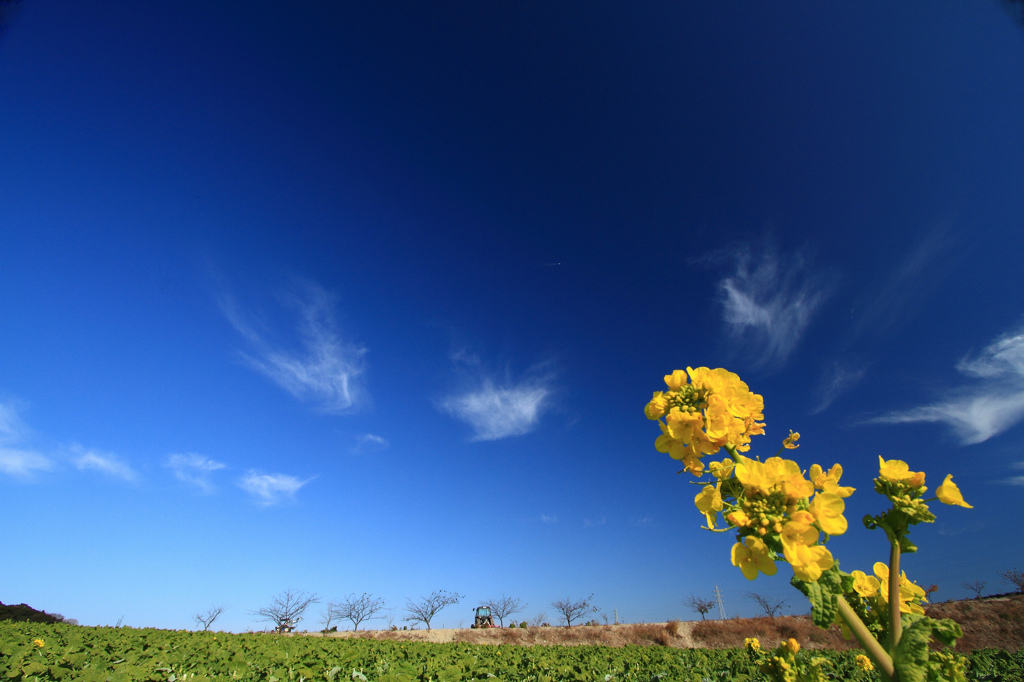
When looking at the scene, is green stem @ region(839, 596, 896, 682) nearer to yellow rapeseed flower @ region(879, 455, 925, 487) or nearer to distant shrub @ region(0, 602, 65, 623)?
yellow rapeseed flower @ region(879, 455, 925, 487)

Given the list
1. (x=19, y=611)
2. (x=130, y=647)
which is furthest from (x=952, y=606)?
(x=19, y=611)

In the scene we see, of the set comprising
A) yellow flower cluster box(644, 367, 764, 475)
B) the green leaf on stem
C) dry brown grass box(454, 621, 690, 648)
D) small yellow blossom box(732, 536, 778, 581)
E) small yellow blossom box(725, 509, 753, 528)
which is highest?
yellow flower cluster box(644, 367, 764, 475)

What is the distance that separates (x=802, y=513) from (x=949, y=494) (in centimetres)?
74

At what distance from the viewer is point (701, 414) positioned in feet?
4.95

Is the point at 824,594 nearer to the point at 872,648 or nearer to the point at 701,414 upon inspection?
the point at 872,648

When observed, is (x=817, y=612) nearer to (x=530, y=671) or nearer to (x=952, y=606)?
(x=530, y=671)

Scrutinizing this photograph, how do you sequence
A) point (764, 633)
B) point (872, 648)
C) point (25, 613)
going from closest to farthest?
point (872, 648) < point (764, 633) < point (25, 613)

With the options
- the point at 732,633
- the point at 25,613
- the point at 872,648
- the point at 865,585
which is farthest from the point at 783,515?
the point at 25,613

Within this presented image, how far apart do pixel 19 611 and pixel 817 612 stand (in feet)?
190

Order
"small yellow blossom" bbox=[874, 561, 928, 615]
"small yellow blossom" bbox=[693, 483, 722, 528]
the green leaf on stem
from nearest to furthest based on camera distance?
the green leaf on stem → "small yellow blossom" bbox=[693, 483, 722, 528] → "small yellow blossom" bbox=[874, 561, 928, 615]

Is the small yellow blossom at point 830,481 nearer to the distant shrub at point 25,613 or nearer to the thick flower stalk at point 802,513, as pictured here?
the thick flower stalk at point 802,513

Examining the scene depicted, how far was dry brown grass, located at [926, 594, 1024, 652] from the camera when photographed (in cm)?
2633

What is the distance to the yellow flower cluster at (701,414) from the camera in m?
1.42

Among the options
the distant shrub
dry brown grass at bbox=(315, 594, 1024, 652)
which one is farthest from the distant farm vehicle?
the distant shrub
